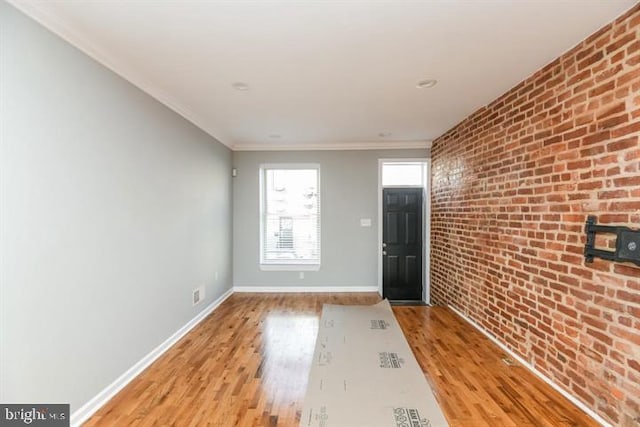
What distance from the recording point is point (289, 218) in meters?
5.19

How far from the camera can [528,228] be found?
2508mm

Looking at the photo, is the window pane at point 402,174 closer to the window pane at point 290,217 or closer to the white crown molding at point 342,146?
the white crown molding at point 342,146

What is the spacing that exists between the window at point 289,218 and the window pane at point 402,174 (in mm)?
1204

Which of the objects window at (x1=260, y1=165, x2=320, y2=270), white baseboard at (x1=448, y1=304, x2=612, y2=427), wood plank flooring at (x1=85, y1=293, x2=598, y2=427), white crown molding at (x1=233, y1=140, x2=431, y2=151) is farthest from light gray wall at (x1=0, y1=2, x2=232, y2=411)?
white baseboard at (x1=448, y1=304, x2=612, y2=427)

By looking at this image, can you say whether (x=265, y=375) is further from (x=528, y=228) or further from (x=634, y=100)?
(x=634, y=100)

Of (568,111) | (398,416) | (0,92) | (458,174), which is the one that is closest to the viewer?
(0,92)

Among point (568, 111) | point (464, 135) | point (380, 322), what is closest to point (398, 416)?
point (380, 322)

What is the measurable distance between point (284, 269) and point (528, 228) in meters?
3.63

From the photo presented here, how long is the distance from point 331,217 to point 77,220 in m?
3.62

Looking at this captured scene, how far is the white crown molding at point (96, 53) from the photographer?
1.62 metres

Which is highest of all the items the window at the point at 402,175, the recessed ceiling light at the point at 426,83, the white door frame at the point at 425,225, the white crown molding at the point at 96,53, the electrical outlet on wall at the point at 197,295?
the recessed ceiling light at the point at 426,83

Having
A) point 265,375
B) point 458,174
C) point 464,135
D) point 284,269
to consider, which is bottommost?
point 265,375

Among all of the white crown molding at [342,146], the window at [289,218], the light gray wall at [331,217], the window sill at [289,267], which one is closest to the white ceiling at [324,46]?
the white crown molding at [342,146]

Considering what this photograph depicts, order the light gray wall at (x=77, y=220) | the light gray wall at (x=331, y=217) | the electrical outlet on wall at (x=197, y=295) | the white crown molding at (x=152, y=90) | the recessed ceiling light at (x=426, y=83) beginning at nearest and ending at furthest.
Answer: the light gray wall at (x=77, y=220) < the white crown molding at (x=152, y=90) < the recessed ceiling light at (x=426, y=83) < the electrical outlet on wall at (x=197, y=295) < the light gray wall at (x=331, y=217)
